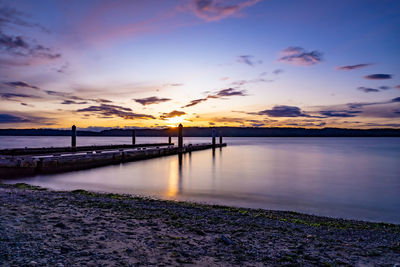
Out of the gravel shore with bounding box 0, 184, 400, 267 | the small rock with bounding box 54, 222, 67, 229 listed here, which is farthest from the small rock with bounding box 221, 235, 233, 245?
the small rock with bounding box 54, 222, 67, 229

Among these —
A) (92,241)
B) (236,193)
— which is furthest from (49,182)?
(92,241)

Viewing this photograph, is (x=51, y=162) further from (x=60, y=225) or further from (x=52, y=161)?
(x=60, y=225)

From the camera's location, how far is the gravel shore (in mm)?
4852

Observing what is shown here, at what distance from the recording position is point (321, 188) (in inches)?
779

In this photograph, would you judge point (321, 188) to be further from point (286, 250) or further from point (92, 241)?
point (92, 241)

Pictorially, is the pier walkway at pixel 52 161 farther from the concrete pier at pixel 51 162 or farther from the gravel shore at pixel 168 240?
the gravel shore at pixel 168 240

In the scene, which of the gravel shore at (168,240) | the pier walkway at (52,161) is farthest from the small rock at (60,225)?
the pier walkway at (52,161)

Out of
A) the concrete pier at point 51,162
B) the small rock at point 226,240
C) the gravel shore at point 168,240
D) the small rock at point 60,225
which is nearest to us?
the gravel shore at point 168,240

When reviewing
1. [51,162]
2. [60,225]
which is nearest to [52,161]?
[51,162]

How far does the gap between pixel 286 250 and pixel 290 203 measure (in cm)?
→ 978

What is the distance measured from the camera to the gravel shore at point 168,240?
4852mm

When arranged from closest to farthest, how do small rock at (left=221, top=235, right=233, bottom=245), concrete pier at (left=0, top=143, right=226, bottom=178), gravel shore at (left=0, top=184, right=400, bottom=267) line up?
gravel shore at (left=0, top=184, right=400, bottom=267) → small rock at (left=221, top=235, right=233, bottom=245) → concrete pier at (left=0, top=143, right=226, bottom=178)

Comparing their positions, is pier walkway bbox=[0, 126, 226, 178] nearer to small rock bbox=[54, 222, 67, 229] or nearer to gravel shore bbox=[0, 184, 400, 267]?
gravel shore bbox=[0, 184, 400, 267]

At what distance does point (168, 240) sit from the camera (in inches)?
233
